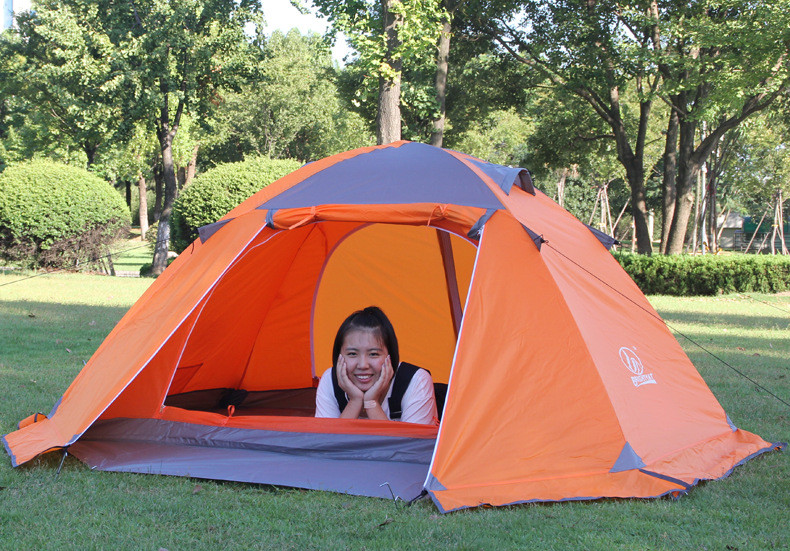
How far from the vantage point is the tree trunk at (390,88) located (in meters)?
11.4

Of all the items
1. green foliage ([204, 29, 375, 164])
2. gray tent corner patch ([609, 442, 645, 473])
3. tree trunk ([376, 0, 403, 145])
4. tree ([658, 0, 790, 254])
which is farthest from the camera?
green foliage ([204, 29, 375, 164])

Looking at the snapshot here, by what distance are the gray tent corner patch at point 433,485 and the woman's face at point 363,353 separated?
856mm

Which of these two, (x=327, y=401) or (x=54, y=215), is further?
(x=54, y=215)

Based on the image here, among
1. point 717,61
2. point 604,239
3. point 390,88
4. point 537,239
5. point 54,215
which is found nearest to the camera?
point 537,239

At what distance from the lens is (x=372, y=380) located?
4008 millimetres

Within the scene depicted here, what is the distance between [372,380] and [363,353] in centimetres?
19

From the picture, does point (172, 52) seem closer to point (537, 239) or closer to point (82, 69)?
point (82, 69)

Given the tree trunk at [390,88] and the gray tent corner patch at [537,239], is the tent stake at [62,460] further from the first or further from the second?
the tree trunk at [390,88]

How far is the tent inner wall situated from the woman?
1.46 meters

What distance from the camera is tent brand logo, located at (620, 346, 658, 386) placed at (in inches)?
153

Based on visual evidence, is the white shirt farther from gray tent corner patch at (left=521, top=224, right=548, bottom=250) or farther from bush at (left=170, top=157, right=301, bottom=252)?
bush at (left=170, top=157, right=301, bottom=252)

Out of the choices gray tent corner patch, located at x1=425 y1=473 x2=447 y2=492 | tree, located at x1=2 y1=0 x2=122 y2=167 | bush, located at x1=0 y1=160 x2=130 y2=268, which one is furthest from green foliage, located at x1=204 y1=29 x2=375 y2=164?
gray tent corner patch, located at x1=425 y1=473 x2=447 y2=492

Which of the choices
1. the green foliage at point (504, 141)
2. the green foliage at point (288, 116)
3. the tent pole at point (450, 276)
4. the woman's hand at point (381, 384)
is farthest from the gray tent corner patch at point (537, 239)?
the green foliage at point (504, 141)

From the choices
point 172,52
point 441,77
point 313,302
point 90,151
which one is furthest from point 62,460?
point 90,151
